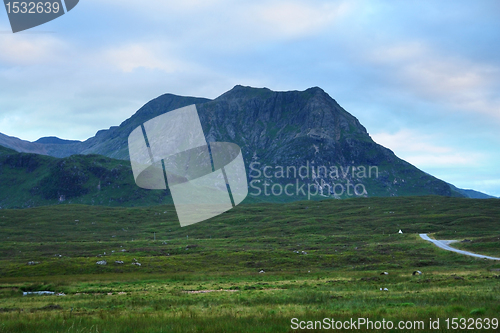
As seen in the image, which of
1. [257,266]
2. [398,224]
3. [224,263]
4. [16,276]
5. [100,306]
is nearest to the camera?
[100,306]

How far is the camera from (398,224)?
146 meters

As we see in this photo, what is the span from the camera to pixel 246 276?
5528cm

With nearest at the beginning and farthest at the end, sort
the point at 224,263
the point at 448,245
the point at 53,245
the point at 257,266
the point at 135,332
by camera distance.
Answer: the point at 135,332 < the point at 257,266 < the point at 224,263 < the point at 448,245 < the point at 53,245

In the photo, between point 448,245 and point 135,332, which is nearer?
point 135,332

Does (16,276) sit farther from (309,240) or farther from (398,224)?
(398,224)

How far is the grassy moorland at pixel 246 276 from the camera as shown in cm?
2098

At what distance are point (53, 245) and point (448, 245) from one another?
108 meters

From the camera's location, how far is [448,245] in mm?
86250

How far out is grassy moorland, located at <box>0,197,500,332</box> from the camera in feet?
68.8

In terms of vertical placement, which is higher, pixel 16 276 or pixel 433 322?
pixel 433 322

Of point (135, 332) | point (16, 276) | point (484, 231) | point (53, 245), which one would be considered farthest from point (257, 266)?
point (484, 231)

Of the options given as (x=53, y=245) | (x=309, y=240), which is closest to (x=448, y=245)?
(x=309, y=240)

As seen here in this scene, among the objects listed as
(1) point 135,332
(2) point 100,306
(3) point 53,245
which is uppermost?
(1) point 135,332

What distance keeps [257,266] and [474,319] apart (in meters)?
55.2
